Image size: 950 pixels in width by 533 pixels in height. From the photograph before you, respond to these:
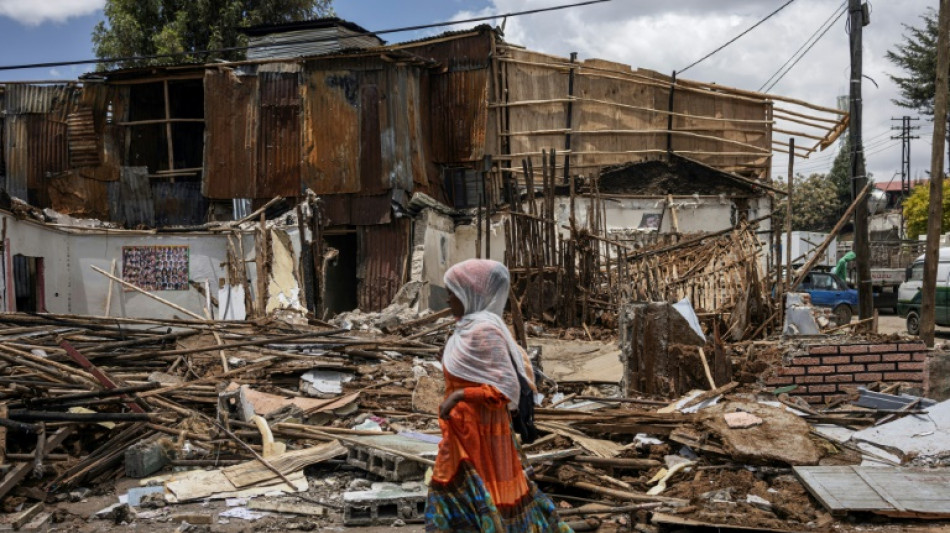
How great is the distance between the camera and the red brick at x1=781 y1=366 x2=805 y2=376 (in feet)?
28.4

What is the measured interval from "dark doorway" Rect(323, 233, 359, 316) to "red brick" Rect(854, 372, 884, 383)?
49.5 feet

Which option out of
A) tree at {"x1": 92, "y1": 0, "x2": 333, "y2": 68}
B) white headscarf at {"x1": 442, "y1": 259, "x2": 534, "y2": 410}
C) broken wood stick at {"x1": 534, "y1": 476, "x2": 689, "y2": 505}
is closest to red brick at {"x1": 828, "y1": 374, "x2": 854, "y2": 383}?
broken wood stick at {"x1": 534, "y1": 476, "x2": 689, "y2": 505}

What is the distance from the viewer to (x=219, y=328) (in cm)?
1063

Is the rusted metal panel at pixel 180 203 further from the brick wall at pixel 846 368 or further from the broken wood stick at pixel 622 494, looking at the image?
the broken wood stick at pixel 622 494

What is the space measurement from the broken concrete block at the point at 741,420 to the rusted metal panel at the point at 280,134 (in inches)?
605

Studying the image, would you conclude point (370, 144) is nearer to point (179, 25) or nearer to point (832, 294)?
point (179, 25)

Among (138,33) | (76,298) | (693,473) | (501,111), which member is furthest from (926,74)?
(693,473)

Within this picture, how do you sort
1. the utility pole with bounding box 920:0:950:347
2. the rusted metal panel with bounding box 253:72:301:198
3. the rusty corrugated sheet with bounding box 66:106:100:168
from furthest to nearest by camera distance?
the rusty corrugated sheet with bounding box 66:106:100:168 → the rusted metal panel with bounding box 253:72:301:198 → the utility pole with bounding box 920:0:950:347

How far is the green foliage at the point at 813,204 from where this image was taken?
52.2m

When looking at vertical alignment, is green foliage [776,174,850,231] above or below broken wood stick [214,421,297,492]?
above

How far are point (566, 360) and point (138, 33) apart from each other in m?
20.0

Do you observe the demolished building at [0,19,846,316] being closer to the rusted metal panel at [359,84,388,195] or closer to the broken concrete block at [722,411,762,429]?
the rusted metal panel at [359,84,388,195]

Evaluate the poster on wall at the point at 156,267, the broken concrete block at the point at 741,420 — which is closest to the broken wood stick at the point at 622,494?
the broken concrete block at the point at 741,420

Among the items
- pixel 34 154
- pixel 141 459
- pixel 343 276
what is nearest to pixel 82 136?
pixel 34 154
